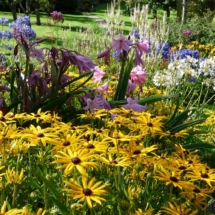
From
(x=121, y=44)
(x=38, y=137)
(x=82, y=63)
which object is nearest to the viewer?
(x=38, y=137)

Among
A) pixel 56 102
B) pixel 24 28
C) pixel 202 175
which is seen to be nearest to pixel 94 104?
pixel 56 102

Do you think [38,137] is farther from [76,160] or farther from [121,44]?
[121,44]

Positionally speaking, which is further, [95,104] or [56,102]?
[56,102]

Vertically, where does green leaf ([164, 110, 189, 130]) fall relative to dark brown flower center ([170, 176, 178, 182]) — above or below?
below

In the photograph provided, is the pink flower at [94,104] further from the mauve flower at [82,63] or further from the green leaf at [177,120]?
the green leaf at [177,120]

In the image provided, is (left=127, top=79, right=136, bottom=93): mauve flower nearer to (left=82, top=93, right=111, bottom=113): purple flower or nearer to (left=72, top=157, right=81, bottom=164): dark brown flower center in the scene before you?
(left=82, top=93, right=111, bottom=113): purple flower

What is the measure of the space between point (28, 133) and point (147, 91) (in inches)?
92.4

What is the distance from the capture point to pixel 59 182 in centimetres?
174

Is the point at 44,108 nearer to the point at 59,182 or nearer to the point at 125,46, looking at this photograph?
the point at 125,46

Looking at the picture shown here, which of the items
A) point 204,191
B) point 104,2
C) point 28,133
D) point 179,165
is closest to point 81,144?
point 28,133

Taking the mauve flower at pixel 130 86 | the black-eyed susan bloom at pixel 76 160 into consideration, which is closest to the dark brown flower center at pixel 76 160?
the black-eyed susan bloom at pixel 76 160

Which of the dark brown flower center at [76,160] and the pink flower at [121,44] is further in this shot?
the pink flower at [121,44]

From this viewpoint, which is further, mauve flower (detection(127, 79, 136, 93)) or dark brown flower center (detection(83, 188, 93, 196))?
mauve flower (detection(127, 79, 136, 93))

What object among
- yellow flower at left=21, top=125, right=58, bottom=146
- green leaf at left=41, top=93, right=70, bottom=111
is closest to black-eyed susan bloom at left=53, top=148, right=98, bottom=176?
yellow flower at left=21, top=125, right=58, bottom=146
